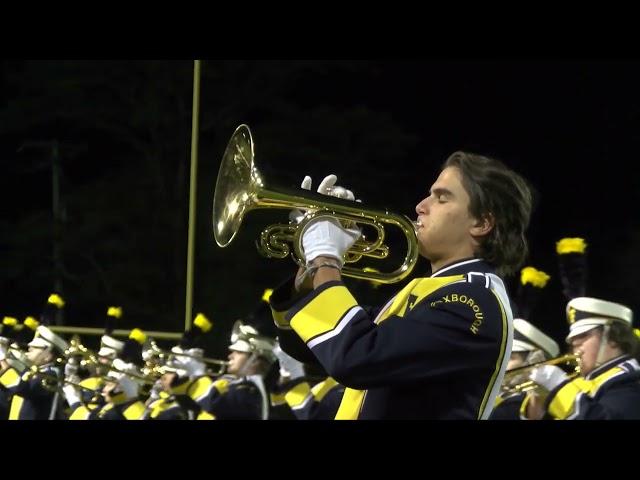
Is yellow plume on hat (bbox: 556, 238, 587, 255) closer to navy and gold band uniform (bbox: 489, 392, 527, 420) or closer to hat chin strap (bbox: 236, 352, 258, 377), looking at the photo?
navy and gold band uniform (bbox: 489, 392, 527, 420)

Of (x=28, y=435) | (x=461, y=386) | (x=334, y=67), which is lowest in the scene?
(x=28, y=435)

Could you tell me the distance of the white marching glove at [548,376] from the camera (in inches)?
217

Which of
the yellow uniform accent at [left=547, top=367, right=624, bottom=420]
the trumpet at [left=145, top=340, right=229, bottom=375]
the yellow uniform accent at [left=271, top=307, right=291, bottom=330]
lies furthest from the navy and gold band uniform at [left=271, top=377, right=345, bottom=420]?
the yellow uniform accent at [left=271, top=307, right=291, bottom=330]

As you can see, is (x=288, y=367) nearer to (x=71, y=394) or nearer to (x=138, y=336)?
(x=138, y=336)

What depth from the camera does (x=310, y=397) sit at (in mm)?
7914

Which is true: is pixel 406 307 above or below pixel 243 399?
above

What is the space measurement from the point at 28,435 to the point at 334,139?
7086mm

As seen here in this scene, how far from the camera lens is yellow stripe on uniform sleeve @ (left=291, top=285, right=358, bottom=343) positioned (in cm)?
238

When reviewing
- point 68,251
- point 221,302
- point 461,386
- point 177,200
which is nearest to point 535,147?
point 221,302

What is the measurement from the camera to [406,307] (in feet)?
8.37

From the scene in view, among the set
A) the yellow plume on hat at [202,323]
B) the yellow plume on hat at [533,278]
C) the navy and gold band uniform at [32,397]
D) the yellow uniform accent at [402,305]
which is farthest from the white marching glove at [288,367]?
the yellow uniform accent at [402,305]

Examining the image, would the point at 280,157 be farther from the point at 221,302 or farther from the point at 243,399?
the point at 243,399

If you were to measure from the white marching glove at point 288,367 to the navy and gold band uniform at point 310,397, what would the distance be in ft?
0.35

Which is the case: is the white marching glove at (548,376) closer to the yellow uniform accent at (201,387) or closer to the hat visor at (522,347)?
the hat visor at (522,347)
